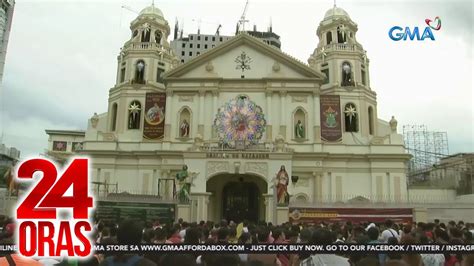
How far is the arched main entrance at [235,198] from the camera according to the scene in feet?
112

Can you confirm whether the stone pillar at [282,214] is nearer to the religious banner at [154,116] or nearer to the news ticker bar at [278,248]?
the religious banner at [154,116]

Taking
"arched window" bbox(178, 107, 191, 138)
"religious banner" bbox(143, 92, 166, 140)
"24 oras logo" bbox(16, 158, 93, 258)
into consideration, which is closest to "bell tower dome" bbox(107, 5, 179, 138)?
"religious banner" bbox(143, 92, 166, 140)

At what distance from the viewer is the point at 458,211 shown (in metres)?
28.6

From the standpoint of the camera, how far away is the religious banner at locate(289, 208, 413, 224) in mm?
26078

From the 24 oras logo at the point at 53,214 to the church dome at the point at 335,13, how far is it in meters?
43.1

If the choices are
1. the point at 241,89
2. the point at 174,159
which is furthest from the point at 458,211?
the point at 174,159

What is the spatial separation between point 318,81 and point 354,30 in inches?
376

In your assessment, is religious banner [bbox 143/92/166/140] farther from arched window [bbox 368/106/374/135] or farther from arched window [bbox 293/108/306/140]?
arched window [bbox 368/106/374/135]

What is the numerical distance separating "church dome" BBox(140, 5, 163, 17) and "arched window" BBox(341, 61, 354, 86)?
20.5 metres

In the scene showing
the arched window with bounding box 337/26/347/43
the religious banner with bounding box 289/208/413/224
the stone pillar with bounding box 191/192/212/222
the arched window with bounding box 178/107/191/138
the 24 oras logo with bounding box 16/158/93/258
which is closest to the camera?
the 24 oras logo with bounding box 16/158/93/258

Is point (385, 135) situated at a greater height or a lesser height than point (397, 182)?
greater

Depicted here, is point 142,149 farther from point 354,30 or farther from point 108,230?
point 108,230

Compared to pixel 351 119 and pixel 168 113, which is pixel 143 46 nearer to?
pixel 168 113

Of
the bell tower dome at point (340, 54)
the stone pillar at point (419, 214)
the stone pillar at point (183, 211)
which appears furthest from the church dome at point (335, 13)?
the stone pillar at point (183, 211)
